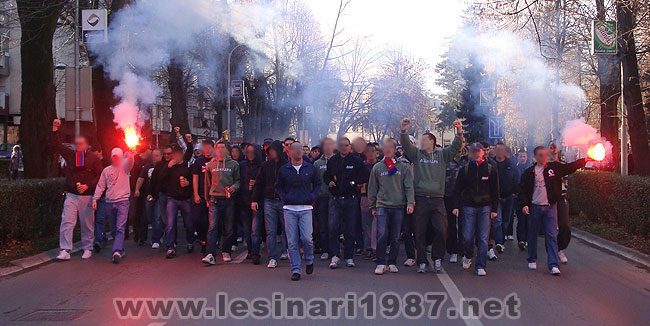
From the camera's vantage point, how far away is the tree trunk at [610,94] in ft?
55.2

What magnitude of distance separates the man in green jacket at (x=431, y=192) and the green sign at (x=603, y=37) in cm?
667

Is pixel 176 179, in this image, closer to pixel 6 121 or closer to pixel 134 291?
pixel 134 291

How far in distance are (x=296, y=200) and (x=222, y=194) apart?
179 cm

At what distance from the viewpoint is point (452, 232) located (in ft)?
31.6

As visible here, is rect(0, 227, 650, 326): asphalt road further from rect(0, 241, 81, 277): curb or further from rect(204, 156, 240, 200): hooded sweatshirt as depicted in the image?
rect(204, 156, 240, 200): hooded sweatshirt

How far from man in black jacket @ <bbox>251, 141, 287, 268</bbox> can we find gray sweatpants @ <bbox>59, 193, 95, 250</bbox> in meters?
3.08

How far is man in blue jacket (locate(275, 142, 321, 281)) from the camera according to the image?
813cm

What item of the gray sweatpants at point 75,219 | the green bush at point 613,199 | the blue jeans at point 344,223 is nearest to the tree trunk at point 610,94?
the green bush at point 613,199

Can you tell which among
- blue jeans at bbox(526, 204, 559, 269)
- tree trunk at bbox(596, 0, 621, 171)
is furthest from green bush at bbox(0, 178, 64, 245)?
tree trunk at bbox(596, 0, 621, 171)

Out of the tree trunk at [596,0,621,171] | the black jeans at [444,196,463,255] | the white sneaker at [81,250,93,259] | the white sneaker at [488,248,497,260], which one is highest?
the tree trunk at [596,0,621,171]

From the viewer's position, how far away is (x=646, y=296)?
7.20 m

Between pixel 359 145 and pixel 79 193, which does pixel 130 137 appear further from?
pixel 359 145

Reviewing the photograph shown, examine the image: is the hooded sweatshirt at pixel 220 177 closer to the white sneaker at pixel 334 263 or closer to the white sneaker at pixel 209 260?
the white sneaker at pixel 209 260

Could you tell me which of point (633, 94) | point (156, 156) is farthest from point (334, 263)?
point (633, 94)
